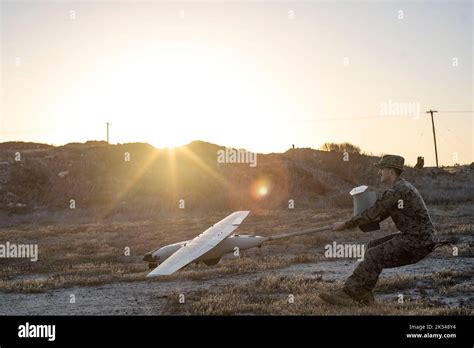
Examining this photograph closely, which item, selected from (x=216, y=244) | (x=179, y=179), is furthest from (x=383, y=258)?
(x=179, y=179)

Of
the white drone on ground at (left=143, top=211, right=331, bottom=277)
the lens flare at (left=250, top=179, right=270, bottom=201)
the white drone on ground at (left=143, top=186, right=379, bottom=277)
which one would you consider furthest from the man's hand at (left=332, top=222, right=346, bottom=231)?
the lens flare at (left=250, top=179, right=270, bottom=201)

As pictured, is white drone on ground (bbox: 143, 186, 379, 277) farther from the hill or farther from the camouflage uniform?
the hill

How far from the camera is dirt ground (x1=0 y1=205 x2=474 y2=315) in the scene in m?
9.62

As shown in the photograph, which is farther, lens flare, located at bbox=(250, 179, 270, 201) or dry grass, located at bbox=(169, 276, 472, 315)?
lens flare, located at bbox=(250, 179, 270, 201)

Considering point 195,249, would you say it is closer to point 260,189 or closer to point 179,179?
point 260,189

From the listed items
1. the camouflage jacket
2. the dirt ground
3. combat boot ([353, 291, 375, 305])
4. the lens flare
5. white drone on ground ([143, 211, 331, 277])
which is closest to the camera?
the camouflage jacket

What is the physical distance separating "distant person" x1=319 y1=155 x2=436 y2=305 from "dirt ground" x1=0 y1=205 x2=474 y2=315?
46 centimetres

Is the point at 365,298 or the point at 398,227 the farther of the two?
the point at 365,298

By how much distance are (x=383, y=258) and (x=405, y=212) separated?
2.99 ft

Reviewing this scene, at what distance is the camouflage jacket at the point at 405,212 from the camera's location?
28.1ft

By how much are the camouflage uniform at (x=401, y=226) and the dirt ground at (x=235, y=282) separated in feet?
2.89

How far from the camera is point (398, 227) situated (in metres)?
8.71

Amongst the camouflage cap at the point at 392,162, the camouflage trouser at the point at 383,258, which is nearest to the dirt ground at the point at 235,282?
the camouflage trouser at the point at 383,258
